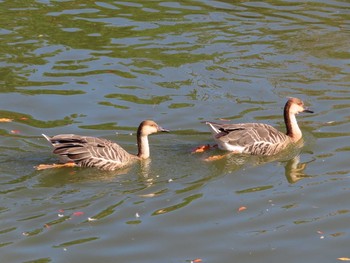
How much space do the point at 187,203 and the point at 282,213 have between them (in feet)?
4.05

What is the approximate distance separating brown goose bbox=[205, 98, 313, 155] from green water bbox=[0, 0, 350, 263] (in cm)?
26

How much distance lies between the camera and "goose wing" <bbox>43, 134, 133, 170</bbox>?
44.1ft

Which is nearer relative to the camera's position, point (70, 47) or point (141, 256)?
point (141, 256)

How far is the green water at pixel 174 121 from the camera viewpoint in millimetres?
11234

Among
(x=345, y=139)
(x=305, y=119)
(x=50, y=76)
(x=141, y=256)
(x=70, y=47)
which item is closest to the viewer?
(x=141, y=256)

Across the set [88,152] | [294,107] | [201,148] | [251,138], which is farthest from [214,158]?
[88,152]

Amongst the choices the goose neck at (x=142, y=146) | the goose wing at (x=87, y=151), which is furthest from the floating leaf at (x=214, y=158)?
the goose wing at (x=87, y=151)

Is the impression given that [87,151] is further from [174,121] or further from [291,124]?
[291,124]

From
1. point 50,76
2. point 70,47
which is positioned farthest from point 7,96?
point 70,47

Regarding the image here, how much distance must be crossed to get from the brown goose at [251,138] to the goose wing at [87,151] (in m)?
1.55

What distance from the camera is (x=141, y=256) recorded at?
10758 mm

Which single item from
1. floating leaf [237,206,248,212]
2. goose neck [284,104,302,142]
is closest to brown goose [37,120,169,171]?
floating leaf [237,206,248,212]

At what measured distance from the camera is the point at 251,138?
1412 centimetres

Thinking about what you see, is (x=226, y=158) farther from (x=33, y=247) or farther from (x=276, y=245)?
(x=33, y=247)
